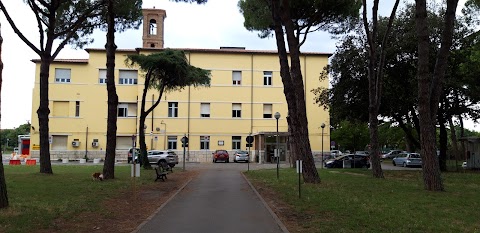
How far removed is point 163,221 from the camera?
9.40 m

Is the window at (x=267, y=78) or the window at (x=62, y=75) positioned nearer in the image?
the window at (x=62, y=75)

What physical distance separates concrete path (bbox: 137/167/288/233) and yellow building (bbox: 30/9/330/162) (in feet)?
119

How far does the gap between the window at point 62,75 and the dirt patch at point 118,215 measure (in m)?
40.1

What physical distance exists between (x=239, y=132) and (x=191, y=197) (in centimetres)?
3743

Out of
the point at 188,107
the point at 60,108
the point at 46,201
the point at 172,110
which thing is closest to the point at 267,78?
the point at 188,107

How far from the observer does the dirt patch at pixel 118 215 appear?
8641 mm

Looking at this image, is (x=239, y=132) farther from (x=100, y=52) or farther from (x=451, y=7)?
(x=451, y=7)

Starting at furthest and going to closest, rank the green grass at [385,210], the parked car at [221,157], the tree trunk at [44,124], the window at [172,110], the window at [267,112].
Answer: the window at [267,112] < the window at [172,110] < the parked car at [221,157] < the tree trunk at [44,124] < the green grass at [385,210]

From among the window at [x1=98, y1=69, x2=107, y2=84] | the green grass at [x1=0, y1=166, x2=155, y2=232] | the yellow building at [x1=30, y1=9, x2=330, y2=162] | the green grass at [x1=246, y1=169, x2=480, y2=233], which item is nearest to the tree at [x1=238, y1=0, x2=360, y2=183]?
the green grass at [x1=246, y1=169, x2=480, y2=233]

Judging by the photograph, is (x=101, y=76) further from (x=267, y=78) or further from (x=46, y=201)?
(x=46, y=201)

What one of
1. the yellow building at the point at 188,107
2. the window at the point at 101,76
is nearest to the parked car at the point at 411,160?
the yellow building at the point at 188,107

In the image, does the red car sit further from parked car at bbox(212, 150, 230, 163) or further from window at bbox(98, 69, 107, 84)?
window at bbox(98, 69, 107, 84)

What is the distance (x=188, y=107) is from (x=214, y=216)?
41451mm

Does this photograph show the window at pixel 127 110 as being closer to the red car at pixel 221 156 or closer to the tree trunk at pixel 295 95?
the red car at pixel 221 156
